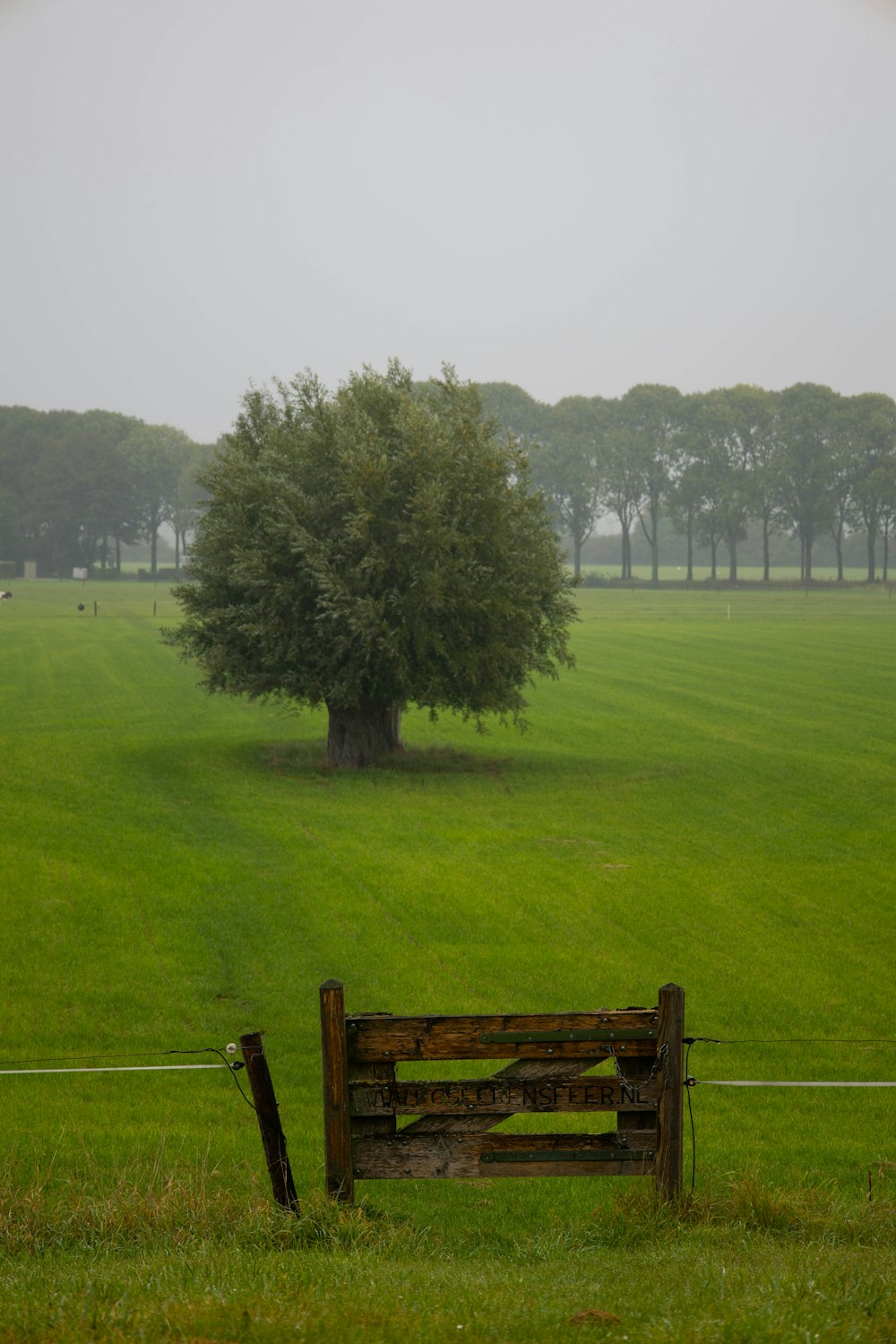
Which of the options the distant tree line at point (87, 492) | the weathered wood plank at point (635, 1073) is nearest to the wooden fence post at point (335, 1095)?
the weathered wood plank at point (635, 1073)

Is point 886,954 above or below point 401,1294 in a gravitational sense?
below

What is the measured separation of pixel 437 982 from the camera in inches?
676

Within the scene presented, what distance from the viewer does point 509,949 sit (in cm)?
1872

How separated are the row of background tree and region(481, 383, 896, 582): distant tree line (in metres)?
0.17

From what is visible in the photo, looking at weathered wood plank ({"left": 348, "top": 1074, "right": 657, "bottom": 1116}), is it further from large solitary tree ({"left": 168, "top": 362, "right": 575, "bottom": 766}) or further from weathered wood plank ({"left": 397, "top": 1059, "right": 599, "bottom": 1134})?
large solitary tree ({"left": 168, "top": 362, "right": 575, "bottom": 766})

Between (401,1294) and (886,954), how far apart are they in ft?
42.5

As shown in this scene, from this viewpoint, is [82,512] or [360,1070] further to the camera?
[82,512]

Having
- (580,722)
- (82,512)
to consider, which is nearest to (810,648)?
(580,722)

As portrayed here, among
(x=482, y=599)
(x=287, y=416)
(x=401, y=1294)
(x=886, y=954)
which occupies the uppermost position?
(x=287, y=416)

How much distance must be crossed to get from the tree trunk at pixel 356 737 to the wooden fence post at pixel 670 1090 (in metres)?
25.6

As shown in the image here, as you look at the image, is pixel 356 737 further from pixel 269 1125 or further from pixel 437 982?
pixel 269 1125

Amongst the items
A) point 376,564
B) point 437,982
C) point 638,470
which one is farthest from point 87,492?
point 437,982

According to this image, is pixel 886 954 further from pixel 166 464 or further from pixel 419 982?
pixel 166 464

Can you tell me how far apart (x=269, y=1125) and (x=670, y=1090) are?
2707 mm
